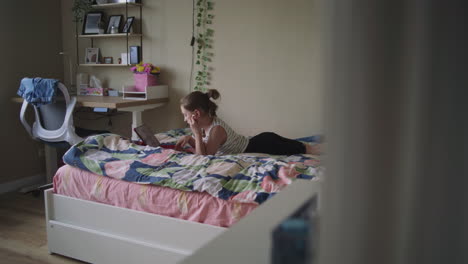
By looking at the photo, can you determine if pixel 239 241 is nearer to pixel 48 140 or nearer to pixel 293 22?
pixel 293 22

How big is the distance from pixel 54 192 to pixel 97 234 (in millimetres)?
411

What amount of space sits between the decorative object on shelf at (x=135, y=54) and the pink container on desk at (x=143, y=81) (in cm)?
21

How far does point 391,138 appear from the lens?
32cm

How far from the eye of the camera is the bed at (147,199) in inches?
70.4

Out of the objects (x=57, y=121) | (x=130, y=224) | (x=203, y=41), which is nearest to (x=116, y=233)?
(x=130, y=224)

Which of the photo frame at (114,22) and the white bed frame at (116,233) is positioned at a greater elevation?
the photo frame at (114,22)

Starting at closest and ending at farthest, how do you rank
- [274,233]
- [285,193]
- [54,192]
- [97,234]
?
1. [274,233]
2. [285,193]
3. [97,234]
4. [54,192]

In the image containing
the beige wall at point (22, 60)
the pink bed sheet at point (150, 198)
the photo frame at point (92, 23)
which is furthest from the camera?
the photo frame at point (92, 23)

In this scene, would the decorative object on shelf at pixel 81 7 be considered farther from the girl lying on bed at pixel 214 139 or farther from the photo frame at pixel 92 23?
the girl lying on bed at pixel 214 139

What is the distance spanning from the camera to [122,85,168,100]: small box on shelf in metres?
3.44

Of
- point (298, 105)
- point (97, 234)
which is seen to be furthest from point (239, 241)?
point (298, 105)

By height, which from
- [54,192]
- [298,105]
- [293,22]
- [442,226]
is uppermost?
[293,22]

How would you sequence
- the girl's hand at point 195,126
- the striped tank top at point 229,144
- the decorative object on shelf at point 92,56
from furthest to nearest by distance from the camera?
the decorative object on shelf at point 92,56
the striped tank top at point 229,144
the girl's hand at point 195,126

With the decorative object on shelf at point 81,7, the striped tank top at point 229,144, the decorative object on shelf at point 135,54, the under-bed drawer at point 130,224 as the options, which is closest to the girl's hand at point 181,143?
the striped tank top at point 229,144
